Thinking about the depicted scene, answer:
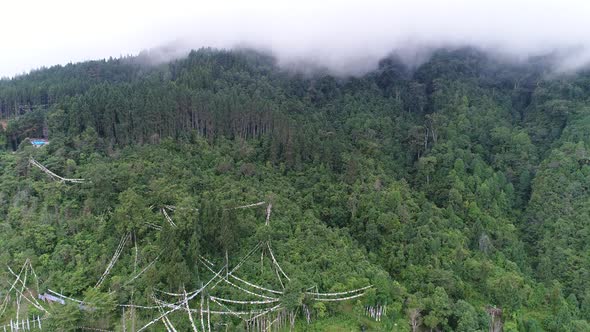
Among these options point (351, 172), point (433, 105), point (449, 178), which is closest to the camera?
point (351, 172)

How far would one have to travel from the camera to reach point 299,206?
135 ft

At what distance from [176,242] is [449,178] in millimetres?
36276

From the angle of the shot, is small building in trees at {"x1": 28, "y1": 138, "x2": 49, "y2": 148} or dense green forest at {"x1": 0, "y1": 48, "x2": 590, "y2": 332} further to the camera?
small building in trees at {"x1": 28, "y1": 138, "x2": 49, "y2": 148}

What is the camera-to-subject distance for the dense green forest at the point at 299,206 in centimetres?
2984

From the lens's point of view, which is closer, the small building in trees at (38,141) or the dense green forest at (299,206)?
the dense green forest at (299,206)

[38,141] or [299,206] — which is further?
[38,141]

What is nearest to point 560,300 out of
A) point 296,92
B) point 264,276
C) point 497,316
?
point 497,316

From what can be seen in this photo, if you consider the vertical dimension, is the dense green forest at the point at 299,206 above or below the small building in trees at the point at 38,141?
below

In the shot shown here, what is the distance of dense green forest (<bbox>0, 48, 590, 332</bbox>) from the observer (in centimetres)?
Answer: 2984

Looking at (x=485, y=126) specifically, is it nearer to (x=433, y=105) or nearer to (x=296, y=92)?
(x=433, y=105)

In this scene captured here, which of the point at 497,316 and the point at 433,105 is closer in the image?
the point at 497,316

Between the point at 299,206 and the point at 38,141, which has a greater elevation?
the point at 38,141

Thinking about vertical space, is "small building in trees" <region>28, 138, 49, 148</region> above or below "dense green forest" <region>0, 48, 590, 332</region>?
above

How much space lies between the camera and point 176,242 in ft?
98.7
